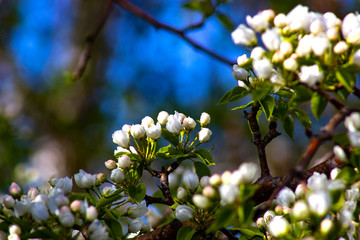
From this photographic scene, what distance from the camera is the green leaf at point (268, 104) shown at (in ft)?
3.59

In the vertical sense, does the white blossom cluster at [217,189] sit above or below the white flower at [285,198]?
above

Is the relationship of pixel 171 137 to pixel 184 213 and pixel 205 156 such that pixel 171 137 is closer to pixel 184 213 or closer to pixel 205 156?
pixel 205 156

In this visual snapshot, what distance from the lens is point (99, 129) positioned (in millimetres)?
4871

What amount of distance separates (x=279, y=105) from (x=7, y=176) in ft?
6.07

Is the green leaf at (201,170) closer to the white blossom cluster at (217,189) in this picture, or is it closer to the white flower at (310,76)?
the white blossom cluster at (217,189)

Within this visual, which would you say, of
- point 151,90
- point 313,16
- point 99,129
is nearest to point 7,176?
point 313,16

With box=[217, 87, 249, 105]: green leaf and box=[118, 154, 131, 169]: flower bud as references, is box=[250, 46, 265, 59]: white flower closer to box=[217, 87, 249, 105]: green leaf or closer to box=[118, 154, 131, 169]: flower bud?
box=[217, 87, 249, 105]: green leaf

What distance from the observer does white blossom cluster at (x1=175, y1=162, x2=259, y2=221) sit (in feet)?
2.68

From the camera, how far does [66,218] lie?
37.2 inches

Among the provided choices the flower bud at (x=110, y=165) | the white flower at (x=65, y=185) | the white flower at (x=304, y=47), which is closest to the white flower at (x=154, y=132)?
the flower bud at (x=110, y=165)

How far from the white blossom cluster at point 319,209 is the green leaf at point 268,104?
208 mm

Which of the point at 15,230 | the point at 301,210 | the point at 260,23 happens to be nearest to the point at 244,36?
the point at 260,23

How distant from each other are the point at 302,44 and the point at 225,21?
3.43 ft

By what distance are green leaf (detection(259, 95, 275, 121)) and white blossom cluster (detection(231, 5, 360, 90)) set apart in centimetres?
7
